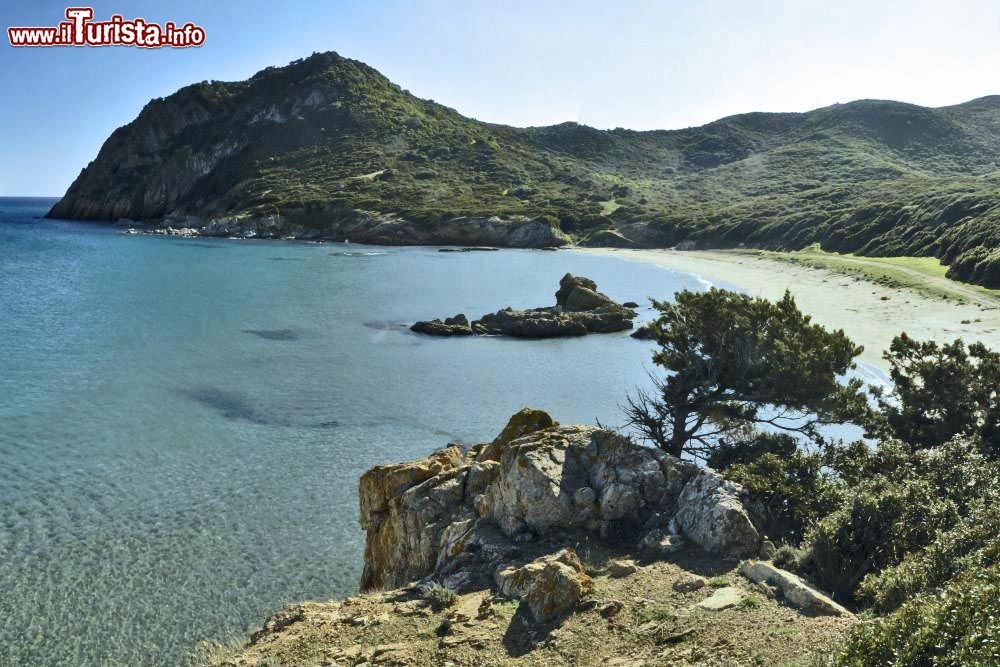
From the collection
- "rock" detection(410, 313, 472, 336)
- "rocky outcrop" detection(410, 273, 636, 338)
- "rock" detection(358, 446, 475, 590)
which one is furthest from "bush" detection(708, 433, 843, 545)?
"rock" detection(410, 313, 472, 336)

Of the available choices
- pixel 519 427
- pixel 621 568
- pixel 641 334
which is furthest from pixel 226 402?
pixel 641 334

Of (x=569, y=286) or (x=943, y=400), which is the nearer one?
(x=943, y=400)

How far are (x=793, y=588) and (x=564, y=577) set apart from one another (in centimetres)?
307

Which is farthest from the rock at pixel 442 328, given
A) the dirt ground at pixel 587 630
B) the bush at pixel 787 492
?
the dirt ground at pixel 587 630

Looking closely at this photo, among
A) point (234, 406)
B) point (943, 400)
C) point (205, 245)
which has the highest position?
point (205, 245)

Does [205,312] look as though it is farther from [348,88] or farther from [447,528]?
[348,88]

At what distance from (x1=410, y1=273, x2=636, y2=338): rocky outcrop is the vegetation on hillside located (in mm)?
26532

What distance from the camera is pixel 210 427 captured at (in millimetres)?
25469

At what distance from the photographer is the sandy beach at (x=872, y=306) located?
33438 mm

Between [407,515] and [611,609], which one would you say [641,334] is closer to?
[407,515]

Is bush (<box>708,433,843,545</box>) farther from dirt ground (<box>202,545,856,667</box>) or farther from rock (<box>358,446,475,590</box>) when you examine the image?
rock (<box>358,446,475,590</box>)

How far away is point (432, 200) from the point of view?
130750 mm

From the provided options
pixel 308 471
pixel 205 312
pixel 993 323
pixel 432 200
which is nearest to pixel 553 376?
pixel 308 471

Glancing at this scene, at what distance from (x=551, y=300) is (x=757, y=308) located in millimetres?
42615
